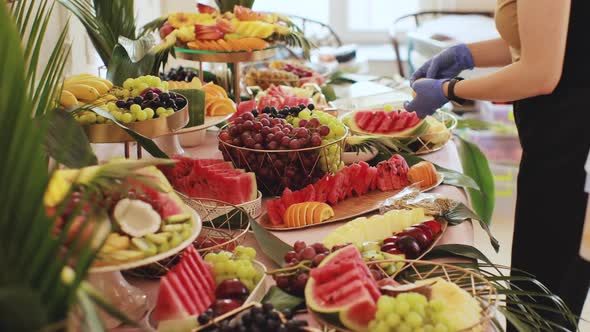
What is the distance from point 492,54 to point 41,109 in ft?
4.37

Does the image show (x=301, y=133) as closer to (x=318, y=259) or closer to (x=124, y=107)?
(x=124, y=107)

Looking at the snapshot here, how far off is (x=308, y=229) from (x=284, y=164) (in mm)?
178

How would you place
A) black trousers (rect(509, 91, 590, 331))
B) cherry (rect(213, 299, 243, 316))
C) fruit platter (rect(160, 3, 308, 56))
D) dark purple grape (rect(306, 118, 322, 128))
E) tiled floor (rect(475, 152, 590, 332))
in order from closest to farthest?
cherry (rect(213, 299, 243, 316)) → dark purple grape (rect(306, 118, 322, 128)) → black trousers (rect(509, 91, 590, 331)) → fruit platter (rect(160, 3, 308, 56)) → tiled floor (rect(475, 152, 590, 332))

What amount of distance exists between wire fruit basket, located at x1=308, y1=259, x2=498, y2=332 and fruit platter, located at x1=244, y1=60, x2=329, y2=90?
1406 mm

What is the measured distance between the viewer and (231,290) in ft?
3.74

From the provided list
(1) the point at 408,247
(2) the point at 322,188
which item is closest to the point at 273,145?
(2) the point at 322,188

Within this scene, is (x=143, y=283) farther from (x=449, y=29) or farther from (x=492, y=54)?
(x=449, y=29)

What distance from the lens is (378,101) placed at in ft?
7.70

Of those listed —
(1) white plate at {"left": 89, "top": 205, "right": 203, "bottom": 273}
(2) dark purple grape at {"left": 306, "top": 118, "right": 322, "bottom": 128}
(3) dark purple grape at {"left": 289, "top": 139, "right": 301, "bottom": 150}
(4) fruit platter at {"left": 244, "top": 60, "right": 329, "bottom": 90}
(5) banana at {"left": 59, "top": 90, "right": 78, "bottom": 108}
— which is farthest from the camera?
(4) fruit platter at {"left": 244, "top": 60, "right": 329, "bottom": 90}

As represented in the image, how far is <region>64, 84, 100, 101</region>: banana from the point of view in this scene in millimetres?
1613

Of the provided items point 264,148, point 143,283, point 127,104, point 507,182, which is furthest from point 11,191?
point 507,182

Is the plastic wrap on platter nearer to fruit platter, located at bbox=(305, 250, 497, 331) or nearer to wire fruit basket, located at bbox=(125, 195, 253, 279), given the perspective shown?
wire fruit basket, located at bbox=(125, 195, 253, 279)

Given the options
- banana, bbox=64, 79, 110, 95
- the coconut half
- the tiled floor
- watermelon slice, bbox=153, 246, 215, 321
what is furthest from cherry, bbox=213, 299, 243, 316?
the tiled floor

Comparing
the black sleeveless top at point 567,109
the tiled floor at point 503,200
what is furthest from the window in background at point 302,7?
the black sleeveless top at point 567,109
